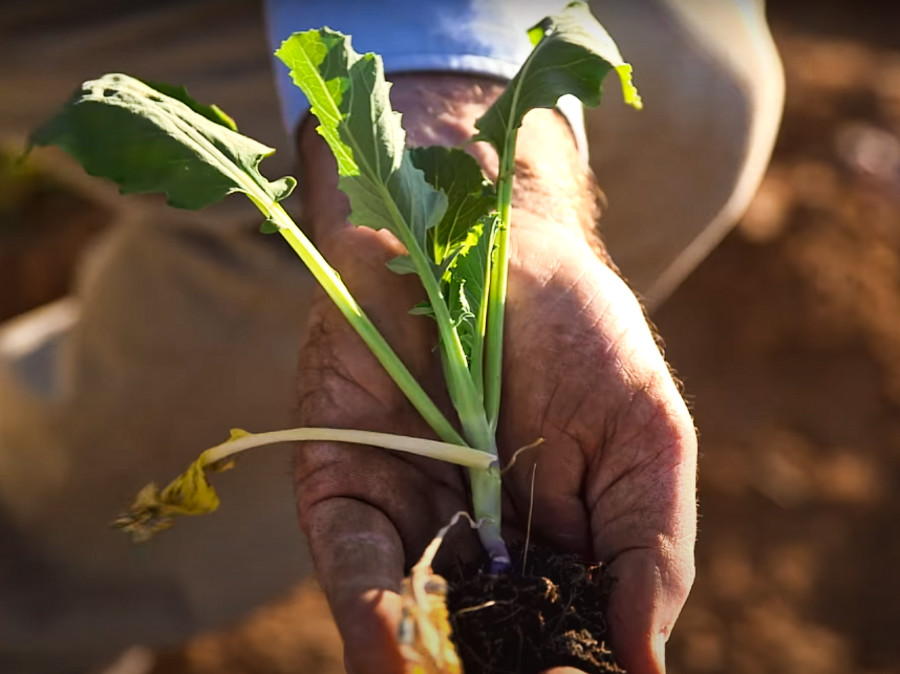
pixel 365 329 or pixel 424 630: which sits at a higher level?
pixel 365 329

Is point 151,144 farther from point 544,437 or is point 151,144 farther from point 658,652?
point 658,652

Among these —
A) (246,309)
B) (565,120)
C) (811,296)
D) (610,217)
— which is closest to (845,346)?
(811,296)

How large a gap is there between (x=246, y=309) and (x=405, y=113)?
101 cm

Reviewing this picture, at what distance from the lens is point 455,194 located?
4.55 feet

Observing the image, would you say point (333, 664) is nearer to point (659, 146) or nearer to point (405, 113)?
point (659, 146)

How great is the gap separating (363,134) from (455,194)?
0.48ft

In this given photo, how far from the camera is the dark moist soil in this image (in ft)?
3.93

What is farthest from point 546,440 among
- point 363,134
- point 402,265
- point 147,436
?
point 147,436

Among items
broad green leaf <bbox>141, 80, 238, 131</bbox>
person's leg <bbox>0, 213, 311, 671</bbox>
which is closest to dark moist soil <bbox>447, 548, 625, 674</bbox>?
broad green leaf <bbox>141, 80, 238, 131</bbox>

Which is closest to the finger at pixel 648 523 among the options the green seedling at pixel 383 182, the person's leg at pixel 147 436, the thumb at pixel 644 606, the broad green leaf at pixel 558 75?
the thumb at pixel 644 606

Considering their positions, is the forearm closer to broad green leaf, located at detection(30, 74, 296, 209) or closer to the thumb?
broad green leaf, located at detection(30, 74, 296, 209)

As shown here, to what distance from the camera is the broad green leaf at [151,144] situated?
123 centimetres

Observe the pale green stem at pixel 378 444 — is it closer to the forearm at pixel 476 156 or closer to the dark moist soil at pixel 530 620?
the dark moist soil at pixel 530 620

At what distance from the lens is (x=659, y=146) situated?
232 cm
